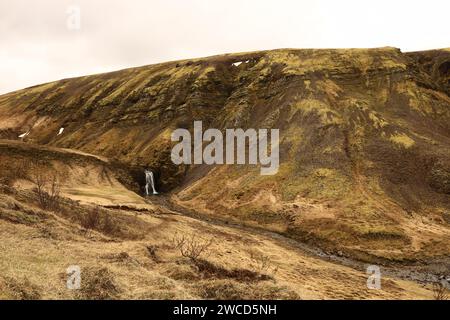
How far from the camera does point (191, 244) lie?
2481cm

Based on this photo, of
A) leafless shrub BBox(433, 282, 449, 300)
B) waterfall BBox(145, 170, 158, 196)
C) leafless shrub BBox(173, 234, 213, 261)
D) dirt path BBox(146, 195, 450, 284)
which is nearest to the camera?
leafless shrub BBox(173, 234, 213, 261)

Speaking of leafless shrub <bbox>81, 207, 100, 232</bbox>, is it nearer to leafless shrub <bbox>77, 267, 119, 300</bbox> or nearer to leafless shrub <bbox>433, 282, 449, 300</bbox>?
leafless shrub <bbox>77, 267, 119, 300</bbox>

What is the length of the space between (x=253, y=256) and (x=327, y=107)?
3416 cm

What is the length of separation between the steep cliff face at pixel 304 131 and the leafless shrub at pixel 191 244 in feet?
40.9

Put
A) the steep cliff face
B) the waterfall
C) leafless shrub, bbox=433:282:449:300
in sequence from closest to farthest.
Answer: leafless shrub, bbox=433:282:449:300, the steep cliff face, the waterfall

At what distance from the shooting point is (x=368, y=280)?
2883cm

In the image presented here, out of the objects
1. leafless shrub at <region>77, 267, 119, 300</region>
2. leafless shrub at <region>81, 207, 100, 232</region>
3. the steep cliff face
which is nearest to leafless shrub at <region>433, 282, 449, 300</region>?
the steep cliff face

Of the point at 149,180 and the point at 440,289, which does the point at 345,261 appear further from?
the point at 149,180

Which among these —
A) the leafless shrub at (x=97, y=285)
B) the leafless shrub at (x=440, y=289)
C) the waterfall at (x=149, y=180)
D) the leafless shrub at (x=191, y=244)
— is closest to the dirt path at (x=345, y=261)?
the leafless shrub at (x=440, y=289)

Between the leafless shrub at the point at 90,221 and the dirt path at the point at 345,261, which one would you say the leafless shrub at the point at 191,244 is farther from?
the dirt path at the point at 345,261

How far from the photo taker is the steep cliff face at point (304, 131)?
41750 millimetres

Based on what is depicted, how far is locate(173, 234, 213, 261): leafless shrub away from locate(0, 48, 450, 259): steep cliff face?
491 inches

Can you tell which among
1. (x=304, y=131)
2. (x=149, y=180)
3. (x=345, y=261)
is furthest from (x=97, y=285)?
(x=149, y=180)

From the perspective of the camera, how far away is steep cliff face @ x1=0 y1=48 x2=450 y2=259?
41750 millimetres
